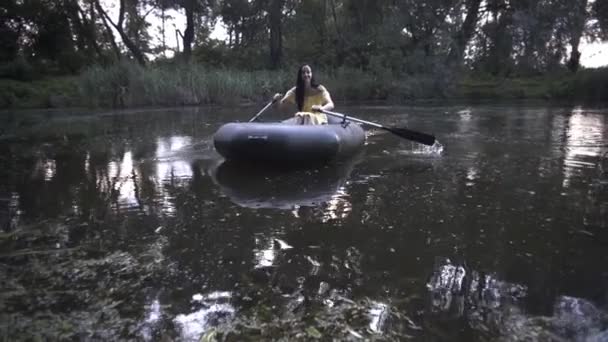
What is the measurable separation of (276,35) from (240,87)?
7.49 metres

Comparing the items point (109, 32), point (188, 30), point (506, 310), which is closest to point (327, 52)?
point (188, 30)

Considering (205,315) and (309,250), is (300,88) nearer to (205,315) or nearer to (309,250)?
(309,250)

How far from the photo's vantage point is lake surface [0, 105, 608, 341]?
178 centimetres

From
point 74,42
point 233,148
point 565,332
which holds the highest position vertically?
point 74,42

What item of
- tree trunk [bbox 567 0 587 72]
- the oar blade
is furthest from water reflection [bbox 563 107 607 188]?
tree trunk [bbox 567 0 587 72]

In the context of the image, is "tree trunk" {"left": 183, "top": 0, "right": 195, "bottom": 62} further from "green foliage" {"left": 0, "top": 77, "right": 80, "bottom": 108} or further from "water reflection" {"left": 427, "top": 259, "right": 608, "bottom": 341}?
"water reflection" {"left": 427, "top": 259, "right": 608, "bottom": 341}

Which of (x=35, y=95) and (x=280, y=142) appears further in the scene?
(x=35, y=95)

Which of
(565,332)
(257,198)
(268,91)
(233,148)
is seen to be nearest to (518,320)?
(565,332)

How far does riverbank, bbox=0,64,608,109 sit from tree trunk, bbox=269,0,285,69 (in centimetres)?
431

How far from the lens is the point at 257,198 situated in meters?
3.51

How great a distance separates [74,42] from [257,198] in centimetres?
1865

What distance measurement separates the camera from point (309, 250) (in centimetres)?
247

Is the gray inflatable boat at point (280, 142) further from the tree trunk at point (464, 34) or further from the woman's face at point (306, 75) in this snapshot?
the tree trunk at point (464, 34)

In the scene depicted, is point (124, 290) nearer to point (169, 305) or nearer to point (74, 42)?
point (169, 305)
